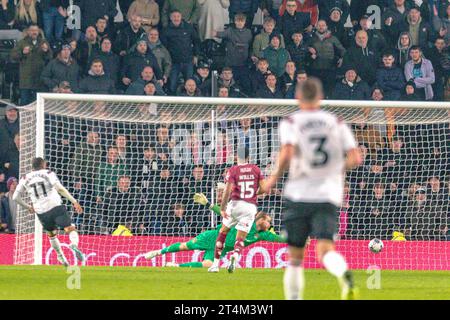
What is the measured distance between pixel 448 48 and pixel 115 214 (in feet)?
25.2

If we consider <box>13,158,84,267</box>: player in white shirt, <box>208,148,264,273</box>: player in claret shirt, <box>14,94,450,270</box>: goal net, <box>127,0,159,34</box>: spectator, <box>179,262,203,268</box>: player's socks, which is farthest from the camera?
<box>127,0,159,34</box>: spectator

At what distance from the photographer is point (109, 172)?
878 inches

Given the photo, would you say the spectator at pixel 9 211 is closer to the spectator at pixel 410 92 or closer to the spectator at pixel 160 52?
the spectator at pixel 160 52

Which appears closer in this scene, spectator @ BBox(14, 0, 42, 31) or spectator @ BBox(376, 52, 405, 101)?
spectator @ BBox(376, 52, 405, 101)

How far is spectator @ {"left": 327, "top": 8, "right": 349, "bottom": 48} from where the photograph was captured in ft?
82.2

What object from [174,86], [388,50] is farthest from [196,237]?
[388,50]

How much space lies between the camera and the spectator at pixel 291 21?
2498cm

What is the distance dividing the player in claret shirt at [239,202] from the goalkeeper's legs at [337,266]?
7936 mm

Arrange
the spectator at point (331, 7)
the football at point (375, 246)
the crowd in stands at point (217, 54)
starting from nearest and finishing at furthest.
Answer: the football at point (375, 246), the crowd in stands at point (217, 54), the spectator at point (331, 7)

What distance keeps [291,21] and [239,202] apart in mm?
6888

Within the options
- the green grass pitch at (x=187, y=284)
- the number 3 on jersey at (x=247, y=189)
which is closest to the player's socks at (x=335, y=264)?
the green grass pitch at (x=187, y=284)

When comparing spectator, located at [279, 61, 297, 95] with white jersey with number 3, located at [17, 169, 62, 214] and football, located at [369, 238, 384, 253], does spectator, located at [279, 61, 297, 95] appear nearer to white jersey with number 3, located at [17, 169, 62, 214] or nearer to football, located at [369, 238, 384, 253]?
football, located at [369, 238, 384, 253]

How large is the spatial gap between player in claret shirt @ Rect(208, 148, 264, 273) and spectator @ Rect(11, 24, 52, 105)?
19.9 feet

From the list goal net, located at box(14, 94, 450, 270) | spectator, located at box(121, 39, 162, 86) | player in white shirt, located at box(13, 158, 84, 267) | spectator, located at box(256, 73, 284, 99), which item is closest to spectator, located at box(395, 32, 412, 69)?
goal net, located at box(14, 94, 450, 270)
